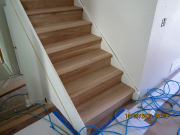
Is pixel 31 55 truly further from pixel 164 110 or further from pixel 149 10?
pixel 164 110

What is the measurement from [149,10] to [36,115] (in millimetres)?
1907

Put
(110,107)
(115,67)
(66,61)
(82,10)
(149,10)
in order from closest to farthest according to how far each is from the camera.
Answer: (149,10), (110,107), (66,61), (115,67), (82,10)

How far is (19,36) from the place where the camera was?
1928mm

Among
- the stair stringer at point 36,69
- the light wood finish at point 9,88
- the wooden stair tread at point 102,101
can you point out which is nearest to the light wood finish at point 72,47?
the stair stringer at point 36,69

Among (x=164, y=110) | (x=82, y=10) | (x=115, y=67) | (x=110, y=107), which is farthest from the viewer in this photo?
(x=82, y=10)

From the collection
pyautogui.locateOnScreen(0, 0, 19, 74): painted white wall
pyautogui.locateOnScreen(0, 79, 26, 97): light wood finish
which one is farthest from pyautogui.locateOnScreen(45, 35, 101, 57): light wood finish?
pyautogui.locateOnScreen(0, 0, 19, 74): painted white wall

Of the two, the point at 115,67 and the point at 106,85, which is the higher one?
the point at 115,67

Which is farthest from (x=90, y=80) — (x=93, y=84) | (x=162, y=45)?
(x=162, y=45)

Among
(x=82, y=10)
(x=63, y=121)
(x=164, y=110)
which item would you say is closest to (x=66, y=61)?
(x=63, y=121)

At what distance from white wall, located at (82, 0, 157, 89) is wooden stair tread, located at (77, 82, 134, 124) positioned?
21 centimetres

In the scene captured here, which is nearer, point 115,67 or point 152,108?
point 152,108

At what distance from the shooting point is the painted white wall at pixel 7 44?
10.8 ft

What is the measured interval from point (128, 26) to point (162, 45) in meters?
0.55

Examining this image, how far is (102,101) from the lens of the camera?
172 centimetres
